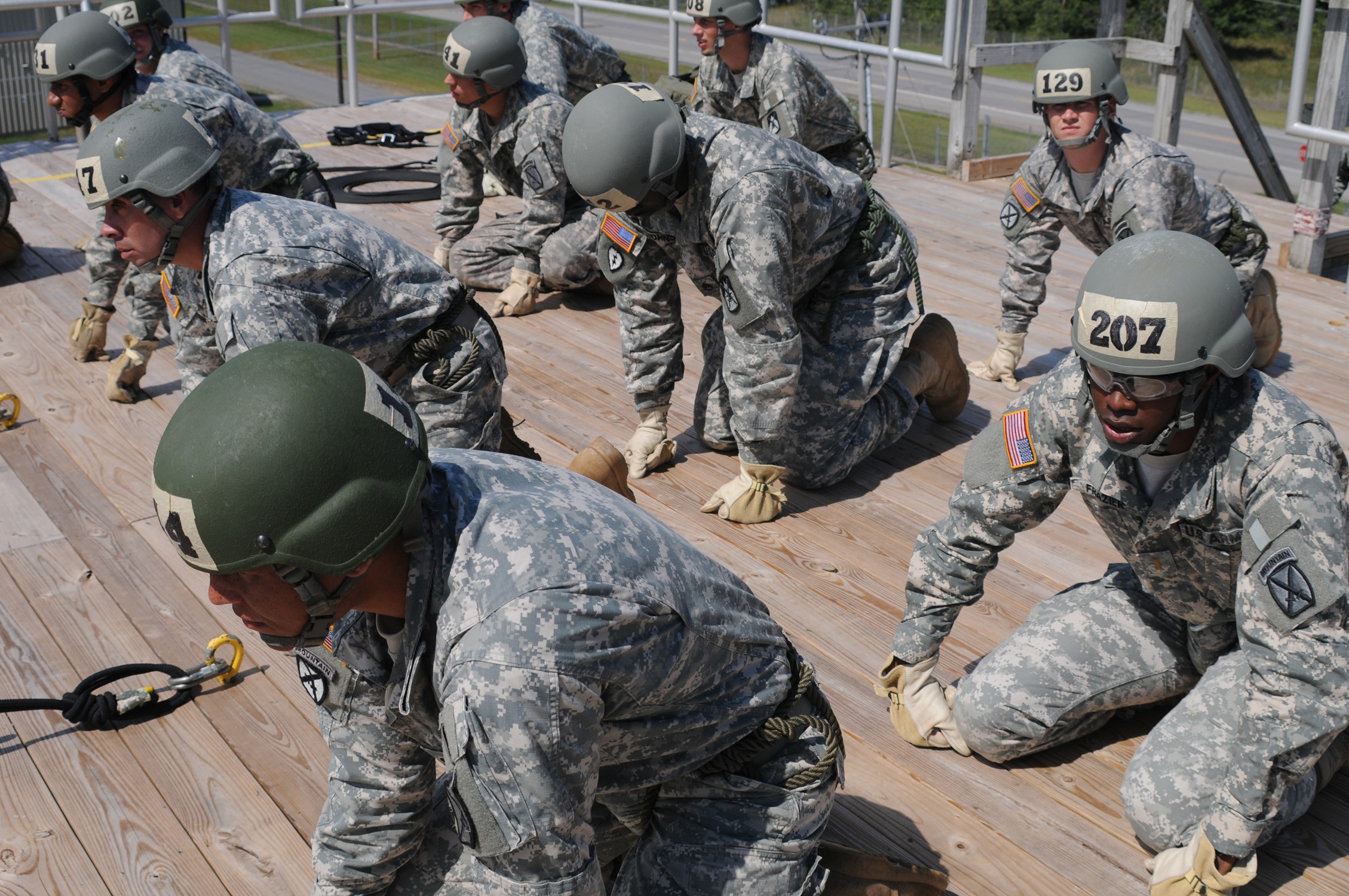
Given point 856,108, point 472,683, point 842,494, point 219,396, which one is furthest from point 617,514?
point 856,108

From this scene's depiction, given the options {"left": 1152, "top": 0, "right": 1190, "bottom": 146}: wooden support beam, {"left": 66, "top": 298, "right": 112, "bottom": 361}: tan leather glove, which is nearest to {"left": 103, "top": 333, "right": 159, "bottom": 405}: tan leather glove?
{"left": 66, "top": 298, "right": 112, "bottom": 361}: tan leather glove

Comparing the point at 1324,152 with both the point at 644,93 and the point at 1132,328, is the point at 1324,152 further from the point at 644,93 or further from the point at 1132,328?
the point at 1132,328

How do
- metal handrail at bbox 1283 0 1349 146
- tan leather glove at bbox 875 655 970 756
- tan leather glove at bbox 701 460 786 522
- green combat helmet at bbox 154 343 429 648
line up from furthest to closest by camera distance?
metal handrail at bbox 1283 0 1349 146 < tan leather glove at bbox 701 460 786 522 < tan leather glove at bbox 875 655 970 756 < green combat helmet at bbox 154 343 429 648

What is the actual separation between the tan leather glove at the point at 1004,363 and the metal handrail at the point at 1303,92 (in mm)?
2105

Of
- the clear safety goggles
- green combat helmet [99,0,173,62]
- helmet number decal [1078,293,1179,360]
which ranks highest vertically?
green combat helmet [99,0,173,62]

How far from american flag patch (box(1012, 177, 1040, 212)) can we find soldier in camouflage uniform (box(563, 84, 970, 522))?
2.44ft

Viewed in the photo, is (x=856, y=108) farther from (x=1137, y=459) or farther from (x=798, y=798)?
(x=798, y=798)

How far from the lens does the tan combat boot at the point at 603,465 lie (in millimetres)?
3434

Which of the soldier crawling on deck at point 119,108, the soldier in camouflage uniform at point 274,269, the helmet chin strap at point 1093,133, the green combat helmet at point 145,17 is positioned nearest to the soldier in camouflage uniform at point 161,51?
the green combat helmet at point 145,17

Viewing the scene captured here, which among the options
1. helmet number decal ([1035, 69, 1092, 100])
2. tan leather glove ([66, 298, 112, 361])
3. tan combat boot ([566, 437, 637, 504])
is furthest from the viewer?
tan leather glove ([66, 298, 112, 361])

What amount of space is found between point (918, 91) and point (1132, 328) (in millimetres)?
7232

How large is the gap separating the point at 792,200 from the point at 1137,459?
5.06 ft

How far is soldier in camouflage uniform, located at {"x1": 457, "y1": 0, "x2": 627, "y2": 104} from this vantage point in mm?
6648

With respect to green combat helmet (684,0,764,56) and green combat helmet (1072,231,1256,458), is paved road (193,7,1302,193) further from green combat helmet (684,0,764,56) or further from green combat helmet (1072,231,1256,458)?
green combat helmet (1072,231,1256,458)
